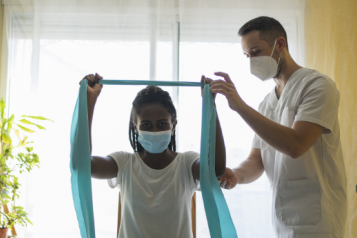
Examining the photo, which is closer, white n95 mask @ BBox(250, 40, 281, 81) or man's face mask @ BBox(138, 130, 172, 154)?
man's face mask @ BBox(138, 130, 172, 154)

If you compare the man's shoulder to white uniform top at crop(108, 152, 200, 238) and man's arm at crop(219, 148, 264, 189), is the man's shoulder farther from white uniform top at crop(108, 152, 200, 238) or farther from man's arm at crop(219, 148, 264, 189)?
white uniform top at crop(108, 152, 200, 238)

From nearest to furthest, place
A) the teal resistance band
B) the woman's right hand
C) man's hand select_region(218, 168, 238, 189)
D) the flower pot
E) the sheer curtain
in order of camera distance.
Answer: the teal resistance band < the woman's right hand < man's hand select_region(218, 168, 238, 189) < the flower pot < the sheer curtain

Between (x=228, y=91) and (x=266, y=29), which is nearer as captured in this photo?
(x=228, y=91)

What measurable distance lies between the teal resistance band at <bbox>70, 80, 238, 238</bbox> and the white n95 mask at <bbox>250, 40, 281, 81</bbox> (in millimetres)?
413

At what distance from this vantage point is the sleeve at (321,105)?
1.18 m

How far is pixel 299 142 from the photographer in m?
1.14

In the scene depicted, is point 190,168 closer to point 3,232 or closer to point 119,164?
point 119,164

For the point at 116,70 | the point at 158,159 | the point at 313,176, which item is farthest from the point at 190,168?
the point at 116,70

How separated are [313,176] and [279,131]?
0.27 metres

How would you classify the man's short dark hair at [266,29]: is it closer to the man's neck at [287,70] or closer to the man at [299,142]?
the man at [299,142]

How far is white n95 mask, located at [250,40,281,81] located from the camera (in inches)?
54.2

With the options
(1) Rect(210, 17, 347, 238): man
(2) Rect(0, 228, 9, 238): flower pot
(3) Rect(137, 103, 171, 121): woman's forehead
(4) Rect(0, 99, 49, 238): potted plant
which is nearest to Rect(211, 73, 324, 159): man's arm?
(1) Rect(210, 17, 347, 238): man

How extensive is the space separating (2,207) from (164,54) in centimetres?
162

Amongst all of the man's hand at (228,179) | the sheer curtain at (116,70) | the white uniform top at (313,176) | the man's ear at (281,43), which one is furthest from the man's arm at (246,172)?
the sheer curtain at (116,70)
